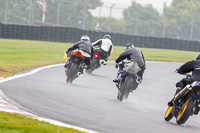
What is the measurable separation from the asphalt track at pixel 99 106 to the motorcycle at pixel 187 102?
22 cm

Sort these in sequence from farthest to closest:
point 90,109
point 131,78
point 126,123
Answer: point 131,78 → point 90,109 → point 126,123

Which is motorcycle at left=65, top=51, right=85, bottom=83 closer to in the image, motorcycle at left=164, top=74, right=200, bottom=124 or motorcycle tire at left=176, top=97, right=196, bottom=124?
motorcycle at left=164, top=74, right=200, bottom=124

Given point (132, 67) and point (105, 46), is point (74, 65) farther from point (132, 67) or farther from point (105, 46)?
point (105, 46)

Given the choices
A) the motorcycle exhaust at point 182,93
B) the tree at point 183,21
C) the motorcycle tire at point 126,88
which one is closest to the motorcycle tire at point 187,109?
the motorcycle exhaust at point 182,93

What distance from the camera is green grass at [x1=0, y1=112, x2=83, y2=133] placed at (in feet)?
20.6

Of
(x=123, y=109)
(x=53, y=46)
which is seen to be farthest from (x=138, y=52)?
(x=53, y=46)

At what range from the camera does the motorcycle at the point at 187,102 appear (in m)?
8.60

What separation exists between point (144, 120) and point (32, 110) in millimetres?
2101

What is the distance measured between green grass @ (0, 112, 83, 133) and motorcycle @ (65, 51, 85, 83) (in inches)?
309

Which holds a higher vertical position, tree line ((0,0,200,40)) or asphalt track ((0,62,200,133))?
tree line ((0,0,200,40))

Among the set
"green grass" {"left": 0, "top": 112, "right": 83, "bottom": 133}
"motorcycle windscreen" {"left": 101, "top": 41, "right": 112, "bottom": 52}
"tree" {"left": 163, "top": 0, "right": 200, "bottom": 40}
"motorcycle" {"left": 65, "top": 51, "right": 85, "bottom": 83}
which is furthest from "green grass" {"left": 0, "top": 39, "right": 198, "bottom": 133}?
"tree" {"left": 163, "top": 0, "right": 200, "bottom": 40}

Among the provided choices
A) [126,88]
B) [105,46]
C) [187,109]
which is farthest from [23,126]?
[105,46]

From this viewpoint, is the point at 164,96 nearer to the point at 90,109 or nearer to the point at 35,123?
the point at 90,109

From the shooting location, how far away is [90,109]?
33.1 ft
